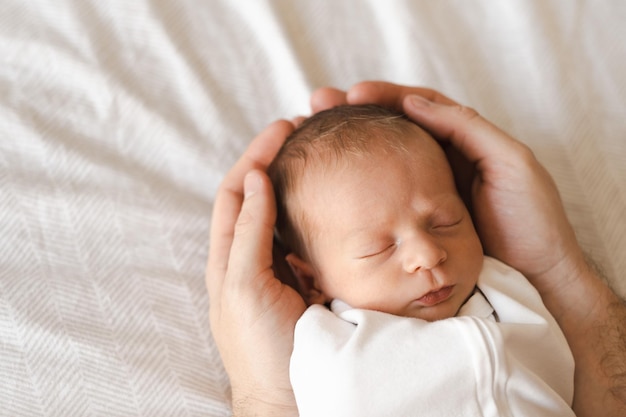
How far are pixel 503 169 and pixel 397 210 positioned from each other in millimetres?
312

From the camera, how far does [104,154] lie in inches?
65.8

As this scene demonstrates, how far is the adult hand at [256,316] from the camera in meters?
1.29

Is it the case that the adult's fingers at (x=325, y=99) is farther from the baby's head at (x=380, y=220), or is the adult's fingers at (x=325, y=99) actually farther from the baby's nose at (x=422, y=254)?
the baby's nose at (x=422, y=254)

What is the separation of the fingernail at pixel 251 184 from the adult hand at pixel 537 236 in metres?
0.37

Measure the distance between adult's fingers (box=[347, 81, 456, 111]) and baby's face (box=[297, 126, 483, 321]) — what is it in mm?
286

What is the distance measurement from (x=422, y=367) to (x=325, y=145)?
0.46 meters

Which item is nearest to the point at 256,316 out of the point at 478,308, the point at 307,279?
the point at 307,279

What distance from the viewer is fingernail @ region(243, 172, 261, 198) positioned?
4.56 ft

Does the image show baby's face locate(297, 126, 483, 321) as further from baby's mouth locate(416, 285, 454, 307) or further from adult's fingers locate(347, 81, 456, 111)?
adult's fingers locate(347, 81, 456, 111)

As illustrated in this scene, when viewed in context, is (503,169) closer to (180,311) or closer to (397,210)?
(397,210)

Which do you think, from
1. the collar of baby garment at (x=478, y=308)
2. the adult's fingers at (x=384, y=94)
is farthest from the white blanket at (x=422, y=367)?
the adult's fingers at (x=384, y=94)

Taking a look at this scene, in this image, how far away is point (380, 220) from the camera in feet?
4.09

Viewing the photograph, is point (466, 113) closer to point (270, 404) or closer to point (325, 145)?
point (325, 145)

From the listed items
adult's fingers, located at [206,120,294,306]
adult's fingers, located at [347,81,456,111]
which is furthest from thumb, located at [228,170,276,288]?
adult's fingers, located at [347,81,456,111]
